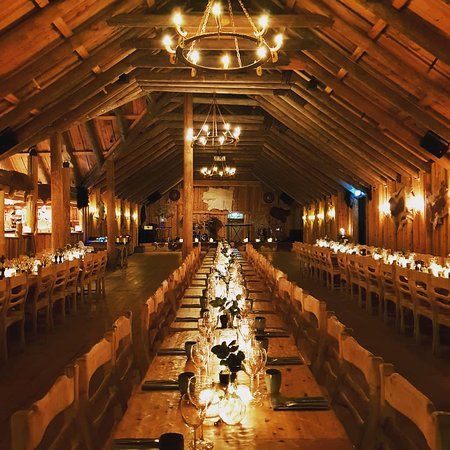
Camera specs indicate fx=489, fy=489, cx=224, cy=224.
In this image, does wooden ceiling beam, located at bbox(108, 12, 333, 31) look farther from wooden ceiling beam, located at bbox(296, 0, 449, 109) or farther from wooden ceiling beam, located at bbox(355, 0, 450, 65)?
wooden ceiling beam, located at bbox(355, 0, 450, 65)

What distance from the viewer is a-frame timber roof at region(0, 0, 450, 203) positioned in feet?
21.6

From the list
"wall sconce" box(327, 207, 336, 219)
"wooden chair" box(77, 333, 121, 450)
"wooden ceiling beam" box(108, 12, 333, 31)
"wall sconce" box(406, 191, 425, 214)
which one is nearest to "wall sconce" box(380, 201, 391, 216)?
"wall sconce" box(406, 191, 425, 214)

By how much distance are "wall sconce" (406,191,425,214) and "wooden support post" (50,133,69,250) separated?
8433 millimetres

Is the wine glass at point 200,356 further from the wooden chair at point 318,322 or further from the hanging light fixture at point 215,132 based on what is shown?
the hanging light fixture at point 215,132

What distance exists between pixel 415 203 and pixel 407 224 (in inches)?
28.8

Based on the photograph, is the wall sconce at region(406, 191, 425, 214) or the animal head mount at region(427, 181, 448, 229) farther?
the wall sconce at region(406, 191, 425, 214)

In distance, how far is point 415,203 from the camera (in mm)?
11742

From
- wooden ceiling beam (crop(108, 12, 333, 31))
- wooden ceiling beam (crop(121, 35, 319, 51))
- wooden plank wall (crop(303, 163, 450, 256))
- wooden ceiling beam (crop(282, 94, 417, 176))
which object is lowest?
wooden plank wall (crop(303, 163, 450, 256))

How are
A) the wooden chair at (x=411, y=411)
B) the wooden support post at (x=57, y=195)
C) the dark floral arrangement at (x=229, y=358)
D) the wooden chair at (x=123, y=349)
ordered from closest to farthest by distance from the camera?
the wooden chair at (x=411, y=411) < the dark floral arrangement at (x=229, y=358) < the wooden chair at (x=123, y=349) < the wooden support post at (x=57, y=195)

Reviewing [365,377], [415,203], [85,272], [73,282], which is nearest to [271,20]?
[85,272]

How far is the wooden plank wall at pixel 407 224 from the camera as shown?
10.5m

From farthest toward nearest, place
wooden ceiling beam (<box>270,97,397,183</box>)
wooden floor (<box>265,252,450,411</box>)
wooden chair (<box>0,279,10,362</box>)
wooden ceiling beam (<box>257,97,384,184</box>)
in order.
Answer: wooden ceiling beam (<box>257,97,384,184</box>)
wooden ceiling beam (<box>270,97,397,183</box>)
wooden chair (<box>0,279,10,362</box>)
wooden floor (<box>265,252,450,411</box>)

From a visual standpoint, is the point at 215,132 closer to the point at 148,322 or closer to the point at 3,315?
the point at 3,315

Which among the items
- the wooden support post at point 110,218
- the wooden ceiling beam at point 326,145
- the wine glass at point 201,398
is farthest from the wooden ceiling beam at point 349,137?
the wine glass at point 201,398
